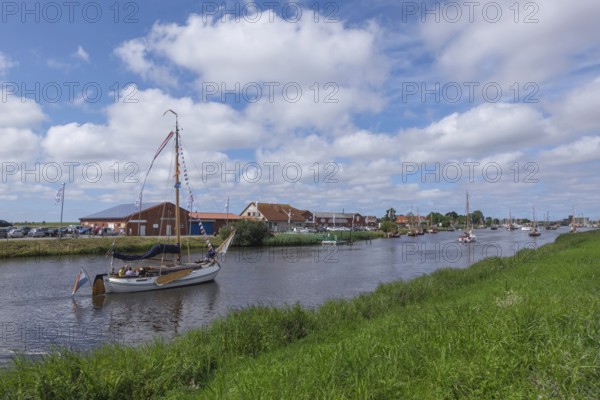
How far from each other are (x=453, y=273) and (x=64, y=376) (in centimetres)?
2473

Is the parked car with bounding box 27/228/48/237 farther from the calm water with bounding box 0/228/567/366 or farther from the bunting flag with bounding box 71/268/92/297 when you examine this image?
the bunting flag with bounding box 71/268/92/297

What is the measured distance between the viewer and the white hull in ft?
106

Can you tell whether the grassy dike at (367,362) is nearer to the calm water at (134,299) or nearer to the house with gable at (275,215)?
the calm water at (134,299)

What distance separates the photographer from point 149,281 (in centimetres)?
3419

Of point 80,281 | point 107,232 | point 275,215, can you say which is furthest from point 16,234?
point 275,215

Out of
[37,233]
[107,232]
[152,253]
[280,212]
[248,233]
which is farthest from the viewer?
[280,212]

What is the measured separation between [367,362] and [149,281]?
95.8ft

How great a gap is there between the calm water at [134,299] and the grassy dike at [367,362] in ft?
18.0

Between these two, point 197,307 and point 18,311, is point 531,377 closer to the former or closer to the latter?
point 197,307

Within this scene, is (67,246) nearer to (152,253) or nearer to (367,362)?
(152,253)

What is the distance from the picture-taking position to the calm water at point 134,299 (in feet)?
66.7

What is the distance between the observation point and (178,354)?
38.0 ft

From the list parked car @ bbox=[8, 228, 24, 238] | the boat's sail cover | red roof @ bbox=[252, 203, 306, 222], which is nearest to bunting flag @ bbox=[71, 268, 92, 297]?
the boat's sail cover

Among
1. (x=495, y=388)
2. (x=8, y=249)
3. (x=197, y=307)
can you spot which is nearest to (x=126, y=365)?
(x=495, y=388)
